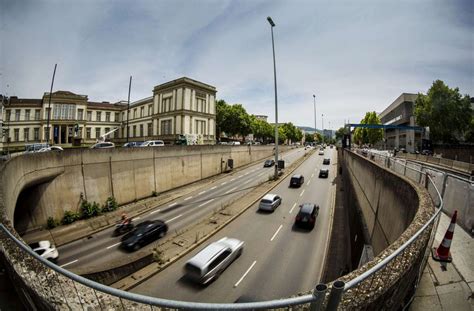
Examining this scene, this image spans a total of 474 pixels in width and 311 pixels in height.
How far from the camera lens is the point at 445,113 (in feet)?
151

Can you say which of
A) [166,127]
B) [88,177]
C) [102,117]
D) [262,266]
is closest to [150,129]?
[166,127]

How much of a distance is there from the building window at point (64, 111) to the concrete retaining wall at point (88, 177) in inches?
1750

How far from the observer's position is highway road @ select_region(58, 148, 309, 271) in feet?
47.6

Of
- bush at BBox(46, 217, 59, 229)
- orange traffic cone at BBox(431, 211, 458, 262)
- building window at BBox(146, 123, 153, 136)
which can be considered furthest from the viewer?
building window at BBox(146, 123, 153, 136)

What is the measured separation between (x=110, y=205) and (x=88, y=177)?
12.2 feet

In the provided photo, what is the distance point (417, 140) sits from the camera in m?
66.2

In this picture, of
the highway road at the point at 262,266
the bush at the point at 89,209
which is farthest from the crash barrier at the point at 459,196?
the bush at the point at 89,209

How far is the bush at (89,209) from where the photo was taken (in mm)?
21359

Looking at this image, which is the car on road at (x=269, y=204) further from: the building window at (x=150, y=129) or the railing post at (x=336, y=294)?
the building window at (x=150, y=129)

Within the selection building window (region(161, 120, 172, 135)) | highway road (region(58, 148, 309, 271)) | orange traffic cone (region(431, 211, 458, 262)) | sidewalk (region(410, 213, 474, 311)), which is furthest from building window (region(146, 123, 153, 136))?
sidewalk (region(410, 213, 474, 311))

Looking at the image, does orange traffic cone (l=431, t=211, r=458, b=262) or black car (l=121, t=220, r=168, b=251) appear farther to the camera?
black car (l=121, t=220, r=168, b=251)

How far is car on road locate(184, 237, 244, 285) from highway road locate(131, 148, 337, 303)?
421 mm

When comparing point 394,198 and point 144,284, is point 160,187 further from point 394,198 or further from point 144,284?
point 394,198

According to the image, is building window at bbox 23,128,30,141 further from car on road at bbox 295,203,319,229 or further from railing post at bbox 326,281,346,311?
railing post at bbox 326,281,346,311
